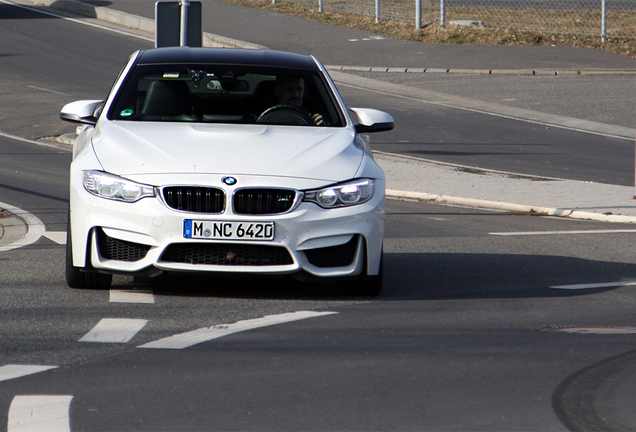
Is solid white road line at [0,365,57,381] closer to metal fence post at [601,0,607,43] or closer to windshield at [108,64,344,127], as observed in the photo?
windshield at [108,64,344,127]

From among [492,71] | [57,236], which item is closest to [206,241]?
[57,236]

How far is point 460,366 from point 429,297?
76.3 inches

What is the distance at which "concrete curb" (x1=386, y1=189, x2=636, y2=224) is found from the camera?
11523 millimetres

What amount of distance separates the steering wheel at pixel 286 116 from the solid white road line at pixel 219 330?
5.38 ft

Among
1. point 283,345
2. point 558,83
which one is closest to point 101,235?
point 283,345

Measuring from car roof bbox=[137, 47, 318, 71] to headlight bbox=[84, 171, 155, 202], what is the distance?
5.30 ft

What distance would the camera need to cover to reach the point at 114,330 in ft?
20.0

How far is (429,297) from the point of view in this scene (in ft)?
24.2

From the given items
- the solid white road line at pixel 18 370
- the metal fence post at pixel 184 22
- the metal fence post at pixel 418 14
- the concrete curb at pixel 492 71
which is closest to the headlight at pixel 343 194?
the solid white road line at pixel 18 370

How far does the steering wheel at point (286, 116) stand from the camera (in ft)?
25.4

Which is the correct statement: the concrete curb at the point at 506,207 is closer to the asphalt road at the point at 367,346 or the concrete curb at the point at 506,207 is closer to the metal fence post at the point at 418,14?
the asphalt road at the point at 367,346

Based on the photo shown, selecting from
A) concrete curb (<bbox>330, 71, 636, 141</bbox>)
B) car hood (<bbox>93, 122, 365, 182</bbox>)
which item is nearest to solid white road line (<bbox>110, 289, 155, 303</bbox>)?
car hood (<bbox>93, 122, 365, 182</bbox>)

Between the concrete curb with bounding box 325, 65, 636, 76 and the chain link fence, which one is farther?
the chain link fence

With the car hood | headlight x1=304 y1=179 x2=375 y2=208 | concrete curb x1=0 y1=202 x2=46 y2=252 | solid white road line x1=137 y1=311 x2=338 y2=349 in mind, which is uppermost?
the car hood
